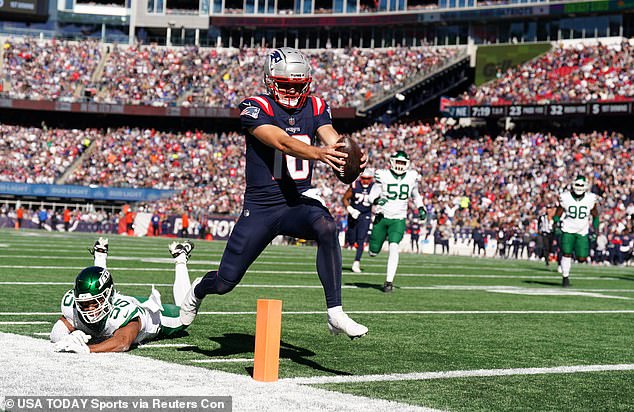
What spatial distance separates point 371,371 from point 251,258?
100cm

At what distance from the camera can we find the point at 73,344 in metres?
5.55

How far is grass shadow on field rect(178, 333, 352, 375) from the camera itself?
5699 mm

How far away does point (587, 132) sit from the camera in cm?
3503

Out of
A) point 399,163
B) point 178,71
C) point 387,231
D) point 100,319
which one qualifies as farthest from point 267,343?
point 178,71

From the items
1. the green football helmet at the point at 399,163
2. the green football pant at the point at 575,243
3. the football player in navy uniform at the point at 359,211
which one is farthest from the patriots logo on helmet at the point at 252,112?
the football player in navy uniform at the point at 359,211

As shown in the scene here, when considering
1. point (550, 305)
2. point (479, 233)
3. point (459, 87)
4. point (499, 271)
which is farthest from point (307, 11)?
point (550, 305)

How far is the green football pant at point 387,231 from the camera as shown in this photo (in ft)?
41.4

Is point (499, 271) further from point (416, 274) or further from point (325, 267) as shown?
point (325, 267)

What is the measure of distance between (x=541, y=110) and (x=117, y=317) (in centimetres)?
3145

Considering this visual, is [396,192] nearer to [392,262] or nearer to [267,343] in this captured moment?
[392,262]

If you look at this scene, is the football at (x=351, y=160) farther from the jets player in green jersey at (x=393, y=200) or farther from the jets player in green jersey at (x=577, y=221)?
the jets player in green jersey at (x=577, y=221)

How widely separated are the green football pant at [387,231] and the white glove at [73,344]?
286 inches

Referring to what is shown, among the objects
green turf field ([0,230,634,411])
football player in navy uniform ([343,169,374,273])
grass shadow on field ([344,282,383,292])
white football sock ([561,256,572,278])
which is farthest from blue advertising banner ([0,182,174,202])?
grass shadow on field ([344,282,383,292])

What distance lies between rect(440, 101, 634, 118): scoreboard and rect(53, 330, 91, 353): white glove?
30.2 m
